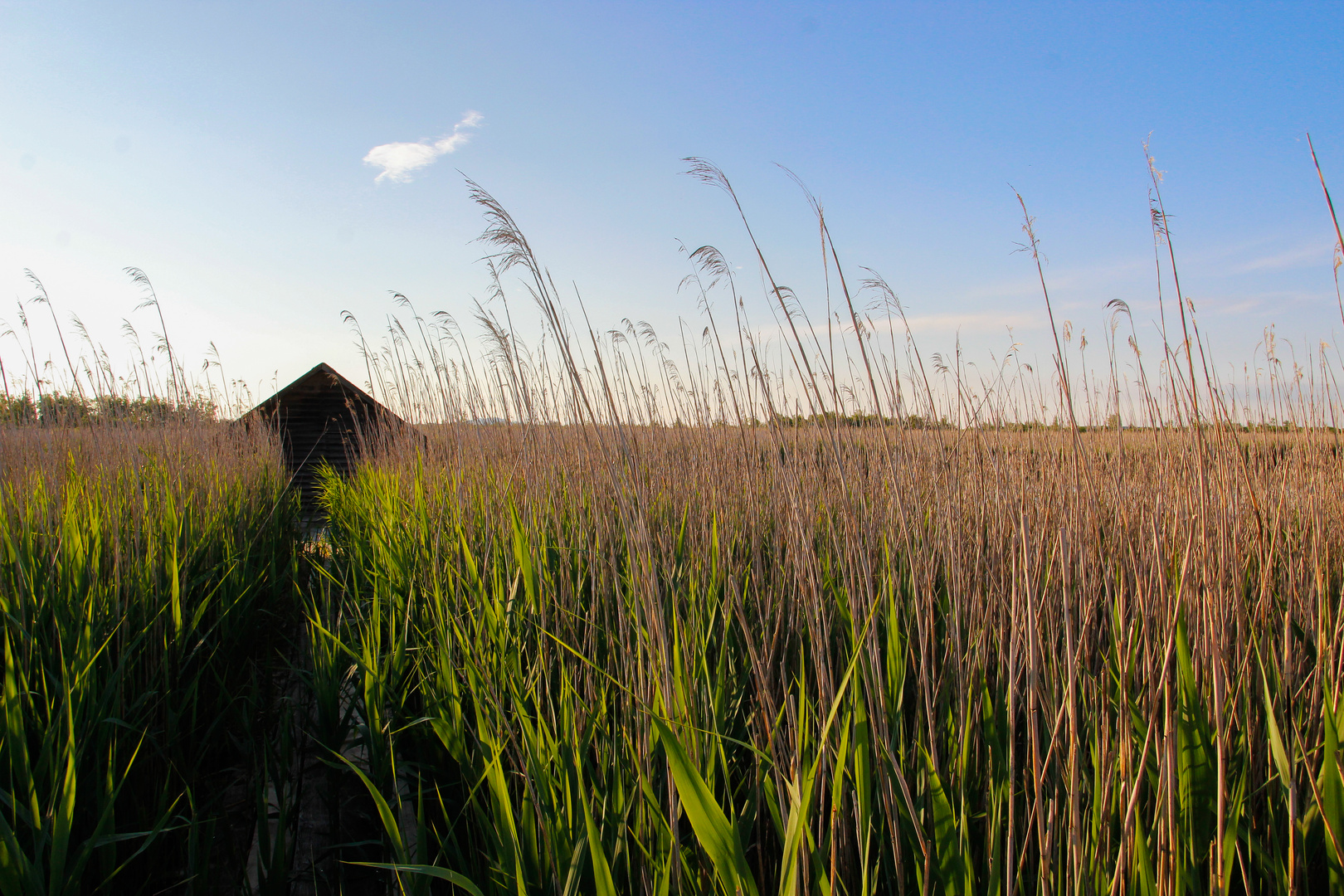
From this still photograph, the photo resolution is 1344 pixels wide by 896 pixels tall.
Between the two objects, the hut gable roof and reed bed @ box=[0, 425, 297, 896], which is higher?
the hut gable roof

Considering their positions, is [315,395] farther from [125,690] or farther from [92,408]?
[125,690]

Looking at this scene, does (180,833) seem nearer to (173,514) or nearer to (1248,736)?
(173,514)

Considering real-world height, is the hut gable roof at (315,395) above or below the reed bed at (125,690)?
above

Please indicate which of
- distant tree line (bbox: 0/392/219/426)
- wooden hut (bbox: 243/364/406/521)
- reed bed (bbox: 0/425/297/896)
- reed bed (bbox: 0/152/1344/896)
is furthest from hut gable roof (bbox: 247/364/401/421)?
reed bed (bbox: 0/152/1344/896)

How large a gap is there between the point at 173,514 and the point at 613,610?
2350 millimetres

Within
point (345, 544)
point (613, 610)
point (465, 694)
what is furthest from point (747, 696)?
point (345, 544)

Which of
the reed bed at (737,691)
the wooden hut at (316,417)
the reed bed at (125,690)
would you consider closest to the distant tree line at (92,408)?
the reed bed at (125,690)

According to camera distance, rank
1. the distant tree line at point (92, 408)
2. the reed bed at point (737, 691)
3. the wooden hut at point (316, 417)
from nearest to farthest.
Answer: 1. the reed bed at point (737, 691)
2. the distant tree line at point (92, 408)
3. the wooden hut at point (316, 417)

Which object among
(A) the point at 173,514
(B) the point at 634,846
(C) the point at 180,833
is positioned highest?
(A) the point at 173,514

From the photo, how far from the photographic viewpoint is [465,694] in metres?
1.80

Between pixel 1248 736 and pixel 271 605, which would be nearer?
pixel 1248 736

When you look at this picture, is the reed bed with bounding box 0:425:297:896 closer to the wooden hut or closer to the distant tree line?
the distant tree line

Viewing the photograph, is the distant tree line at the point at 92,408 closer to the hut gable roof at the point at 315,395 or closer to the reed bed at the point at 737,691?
the reed bed at the point at 737,691

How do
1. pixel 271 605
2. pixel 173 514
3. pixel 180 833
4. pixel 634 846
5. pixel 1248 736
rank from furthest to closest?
pixel 271 605, pixel 173 514, pixel 180 833, pixel 634 846, pixel 1248 736
